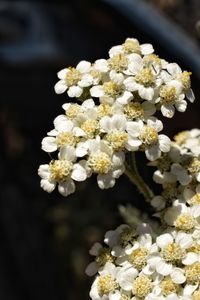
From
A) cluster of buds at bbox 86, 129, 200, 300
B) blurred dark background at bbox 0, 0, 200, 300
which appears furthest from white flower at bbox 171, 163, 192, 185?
blurred dark background at bbox 0, 0, 200, 300

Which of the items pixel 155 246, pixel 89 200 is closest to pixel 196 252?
pixel 155 246

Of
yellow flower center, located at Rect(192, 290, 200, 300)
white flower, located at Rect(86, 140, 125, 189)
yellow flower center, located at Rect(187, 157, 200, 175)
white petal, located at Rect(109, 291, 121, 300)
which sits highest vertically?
white flower, located at Rect(86, 140, 125, 189)

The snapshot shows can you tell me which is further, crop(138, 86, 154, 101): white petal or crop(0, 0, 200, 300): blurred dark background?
crop(0, 0, 200, 300): blurred dark background

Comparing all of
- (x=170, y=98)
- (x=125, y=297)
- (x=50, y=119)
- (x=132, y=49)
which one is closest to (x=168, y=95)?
(x=170, y=98)

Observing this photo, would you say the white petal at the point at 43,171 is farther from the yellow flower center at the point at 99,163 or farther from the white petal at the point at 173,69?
the white petal at the point at 173,69

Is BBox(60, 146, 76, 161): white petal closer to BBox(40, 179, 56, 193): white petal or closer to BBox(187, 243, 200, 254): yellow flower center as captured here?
BBox(40, 179, 56, 193): white petal
